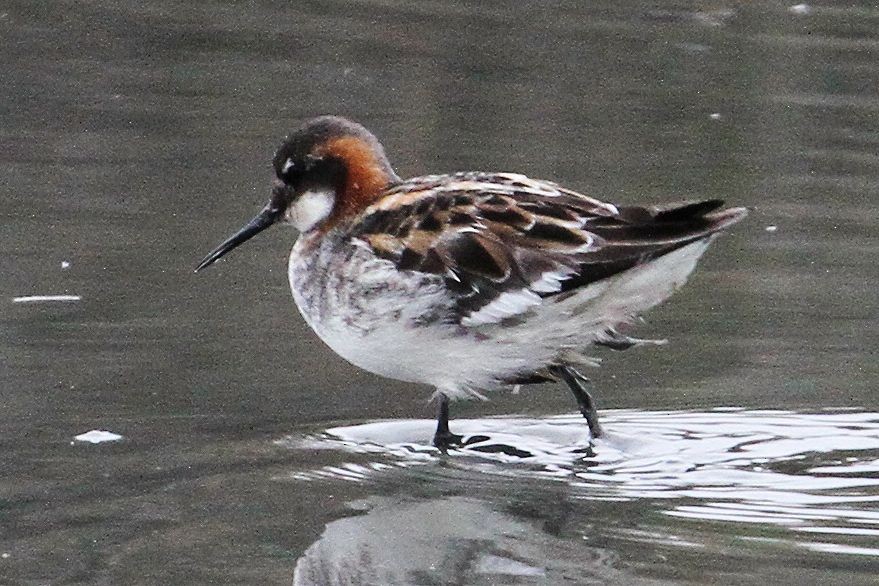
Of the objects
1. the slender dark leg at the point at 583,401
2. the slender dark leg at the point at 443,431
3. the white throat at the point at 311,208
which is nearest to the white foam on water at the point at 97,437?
the slender dark leg at the point at 443,431

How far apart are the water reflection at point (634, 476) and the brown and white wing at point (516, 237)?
624 mm

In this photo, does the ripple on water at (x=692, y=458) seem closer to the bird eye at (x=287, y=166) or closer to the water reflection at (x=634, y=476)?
the water reflection at (x=634, y=476)

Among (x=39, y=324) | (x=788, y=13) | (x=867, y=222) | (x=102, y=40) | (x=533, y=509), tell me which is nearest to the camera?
(x=533, y=509)

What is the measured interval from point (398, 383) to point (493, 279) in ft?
4.74

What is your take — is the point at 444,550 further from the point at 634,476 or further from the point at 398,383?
the point at 398,383

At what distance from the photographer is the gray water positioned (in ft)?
22.9

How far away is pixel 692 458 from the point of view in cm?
794

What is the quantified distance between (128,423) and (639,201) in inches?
160

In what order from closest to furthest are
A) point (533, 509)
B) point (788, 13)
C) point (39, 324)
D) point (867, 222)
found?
point (533, 509) → point (39, 324) → point (867, 222) → point (788, 13)

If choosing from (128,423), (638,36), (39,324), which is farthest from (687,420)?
(638,36)

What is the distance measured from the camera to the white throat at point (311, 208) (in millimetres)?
8688

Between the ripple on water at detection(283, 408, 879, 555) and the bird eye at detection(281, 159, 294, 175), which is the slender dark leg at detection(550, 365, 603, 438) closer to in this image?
the ripple on water at detection(283, 408, 879, 555)

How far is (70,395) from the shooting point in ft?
27.4

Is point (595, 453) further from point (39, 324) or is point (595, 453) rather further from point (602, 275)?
point (39, 324)
